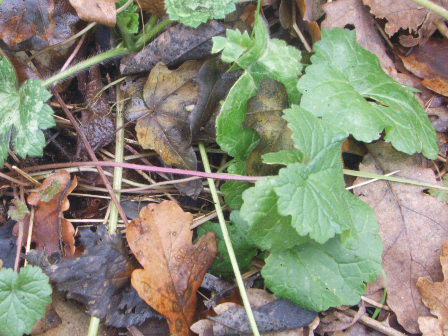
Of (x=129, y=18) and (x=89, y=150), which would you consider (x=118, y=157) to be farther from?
(x=129, y=18)

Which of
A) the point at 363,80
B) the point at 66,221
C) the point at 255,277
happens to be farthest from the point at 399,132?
the point at 66,221

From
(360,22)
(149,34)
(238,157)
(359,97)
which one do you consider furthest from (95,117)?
(360,22)

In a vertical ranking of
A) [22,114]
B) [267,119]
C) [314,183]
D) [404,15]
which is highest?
[22,114]

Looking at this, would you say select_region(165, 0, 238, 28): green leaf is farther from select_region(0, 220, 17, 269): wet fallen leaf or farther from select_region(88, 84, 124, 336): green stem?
select_region(0, 220, 17, 269): wet fallen leaf

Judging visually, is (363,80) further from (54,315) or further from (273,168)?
(54,315)

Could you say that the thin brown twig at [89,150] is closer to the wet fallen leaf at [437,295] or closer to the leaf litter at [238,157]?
the leaf litter at [238,157]

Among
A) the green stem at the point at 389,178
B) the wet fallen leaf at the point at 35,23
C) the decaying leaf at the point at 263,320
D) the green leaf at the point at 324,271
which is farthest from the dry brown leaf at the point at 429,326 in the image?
the wet fallen leaf at the point at 35,23
